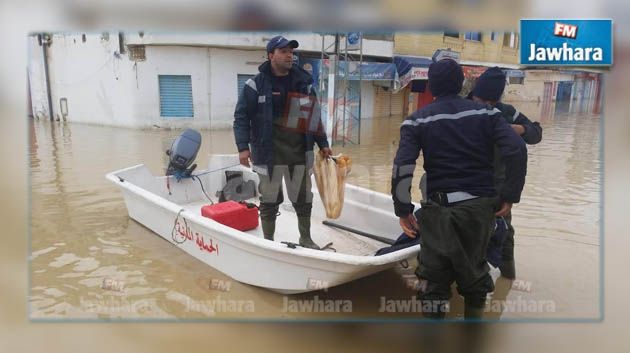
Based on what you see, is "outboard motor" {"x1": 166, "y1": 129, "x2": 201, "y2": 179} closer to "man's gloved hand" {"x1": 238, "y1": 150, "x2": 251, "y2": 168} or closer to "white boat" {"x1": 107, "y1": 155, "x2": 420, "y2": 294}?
"white boat" {"x1": 107, "y1": 155, "x2": 420, "y2": 294}

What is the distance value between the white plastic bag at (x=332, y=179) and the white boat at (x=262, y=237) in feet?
1.33

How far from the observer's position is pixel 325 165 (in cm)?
411

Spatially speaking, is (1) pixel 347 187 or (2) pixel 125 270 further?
(1) pixel 347 187

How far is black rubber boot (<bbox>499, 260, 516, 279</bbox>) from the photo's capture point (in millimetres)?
3945

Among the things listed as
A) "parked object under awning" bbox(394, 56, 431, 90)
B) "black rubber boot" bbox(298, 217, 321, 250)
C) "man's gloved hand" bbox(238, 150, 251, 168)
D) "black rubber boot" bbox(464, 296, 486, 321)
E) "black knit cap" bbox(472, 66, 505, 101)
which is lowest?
"black rubber boot" bbox(464, 296, 486, 321)

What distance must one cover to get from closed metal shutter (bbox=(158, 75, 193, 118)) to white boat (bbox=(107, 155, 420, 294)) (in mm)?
8386

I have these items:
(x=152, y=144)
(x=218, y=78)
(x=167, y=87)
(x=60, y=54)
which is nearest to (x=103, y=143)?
(x=152, y=144)

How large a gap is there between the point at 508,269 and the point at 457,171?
171 cm

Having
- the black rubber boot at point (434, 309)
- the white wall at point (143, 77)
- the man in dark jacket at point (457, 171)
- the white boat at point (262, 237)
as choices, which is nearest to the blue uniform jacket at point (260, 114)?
the white boat at point (262, 237)

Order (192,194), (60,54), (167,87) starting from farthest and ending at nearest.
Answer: (60,54) → (167,87) → (192,194)

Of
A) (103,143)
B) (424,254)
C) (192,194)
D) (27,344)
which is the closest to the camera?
(424,254)

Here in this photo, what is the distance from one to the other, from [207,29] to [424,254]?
2.00 metres

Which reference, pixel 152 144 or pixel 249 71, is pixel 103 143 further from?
pixel 249 71

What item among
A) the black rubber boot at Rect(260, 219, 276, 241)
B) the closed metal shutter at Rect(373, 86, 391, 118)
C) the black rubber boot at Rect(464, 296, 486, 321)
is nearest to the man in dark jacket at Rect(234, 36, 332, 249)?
the black rubber boot at Rect(260, 219, 276, 241)
